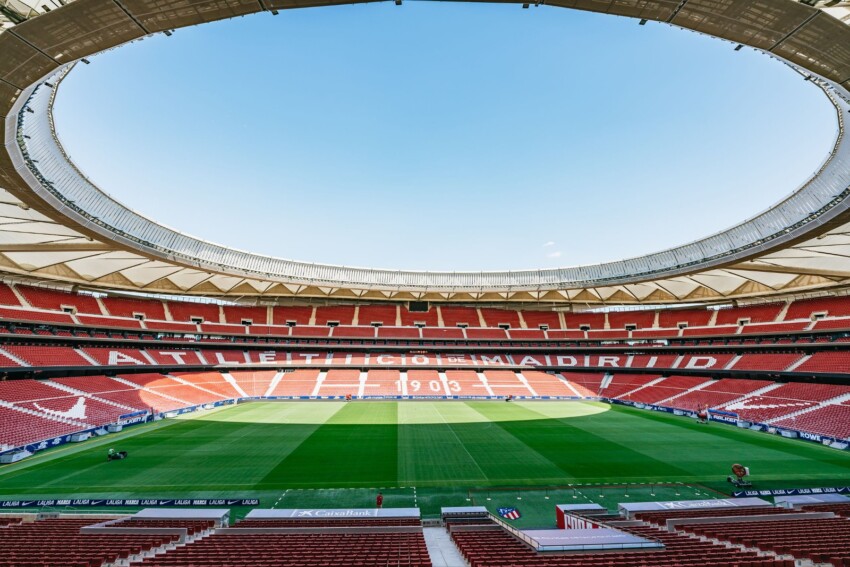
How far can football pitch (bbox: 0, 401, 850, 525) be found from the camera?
15.8 m

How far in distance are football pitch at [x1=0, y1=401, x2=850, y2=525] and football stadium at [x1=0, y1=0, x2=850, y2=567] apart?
0.19 m

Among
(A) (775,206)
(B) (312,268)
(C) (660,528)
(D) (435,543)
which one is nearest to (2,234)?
(B) (312,268)

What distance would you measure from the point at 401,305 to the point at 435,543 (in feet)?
154

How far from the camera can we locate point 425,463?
64.7 feet

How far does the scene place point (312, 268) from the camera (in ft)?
141

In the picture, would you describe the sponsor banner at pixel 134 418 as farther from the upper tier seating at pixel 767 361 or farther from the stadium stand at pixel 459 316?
the upper tier seating at pixel 767 361

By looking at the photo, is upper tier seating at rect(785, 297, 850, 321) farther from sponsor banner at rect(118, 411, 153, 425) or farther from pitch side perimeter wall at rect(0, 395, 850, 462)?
sponsor banner at rect(118, 411, 153, 425)

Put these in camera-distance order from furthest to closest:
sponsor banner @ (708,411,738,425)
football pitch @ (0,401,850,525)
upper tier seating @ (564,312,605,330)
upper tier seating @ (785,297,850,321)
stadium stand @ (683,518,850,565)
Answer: upper tier seating @ (564,312,605,330) < upper tier seating @ (785,297,850,321) < sponsor banner @ (708,411,738,425) < football pitch @ (0,401,850,525) < stadium stand @ (683,518,850,565)

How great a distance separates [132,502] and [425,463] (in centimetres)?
1196

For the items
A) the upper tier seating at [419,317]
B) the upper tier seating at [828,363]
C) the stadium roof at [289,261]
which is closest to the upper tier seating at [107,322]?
the stadium roof at [289,261]

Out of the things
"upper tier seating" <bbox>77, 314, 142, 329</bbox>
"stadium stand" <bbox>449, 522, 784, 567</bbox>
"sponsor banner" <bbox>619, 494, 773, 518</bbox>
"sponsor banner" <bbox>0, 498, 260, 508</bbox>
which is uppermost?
"upper tier seating" <bbox>77, 314, 142, 329</bbox>

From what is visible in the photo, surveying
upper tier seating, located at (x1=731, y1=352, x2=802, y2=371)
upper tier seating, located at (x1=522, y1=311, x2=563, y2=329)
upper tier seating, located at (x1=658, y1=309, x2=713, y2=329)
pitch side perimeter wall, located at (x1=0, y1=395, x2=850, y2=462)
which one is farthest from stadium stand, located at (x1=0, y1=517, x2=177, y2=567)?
upper tier seating, located at (x1=658, y1=309, x2=713, y2=329)

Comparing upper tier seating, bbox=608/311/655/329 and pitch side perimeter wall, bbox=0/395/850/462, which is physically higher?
upper tier seating, bbox=608/311/655/329

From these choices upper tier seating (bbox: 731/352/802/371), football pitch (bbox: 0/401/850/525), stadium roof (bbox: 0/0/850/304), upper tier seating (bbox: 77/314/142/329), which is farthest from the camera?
upper tier seating (bbox: 77/314/142/329)
